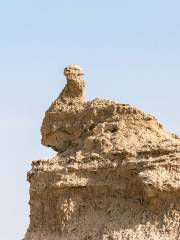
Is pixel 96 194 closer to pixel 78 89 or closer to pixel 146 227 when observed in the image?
pixel 146 227

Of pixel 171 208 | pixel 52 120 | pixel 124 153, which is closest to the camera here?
pixel 171 208

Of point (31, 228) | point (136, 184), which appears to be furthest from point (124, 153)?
point (31, 228)

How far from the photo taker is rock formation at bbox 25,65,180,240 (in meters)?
21.7

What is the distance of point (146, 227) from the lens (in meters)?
21.6

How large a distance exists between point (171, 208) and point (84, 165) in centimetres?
325

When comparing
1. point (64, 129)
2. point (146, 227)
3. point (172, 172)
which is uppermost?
point (64, 129)

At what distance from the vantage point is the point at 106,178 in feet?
76.5

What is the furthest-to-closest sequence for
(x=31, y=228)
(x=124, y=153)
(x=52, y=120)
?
(x=52, y=120) → (x=31, y=228) → (x=124, y=153)

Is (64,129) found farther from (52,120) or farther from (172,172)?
(172,172)

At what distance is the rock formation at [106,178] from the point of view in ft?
71.3

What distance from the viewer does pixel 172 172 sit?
856 inches

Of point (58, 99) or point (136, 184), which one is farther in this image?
point (58, 99)

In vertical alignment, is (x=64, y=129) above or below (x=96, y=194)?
above

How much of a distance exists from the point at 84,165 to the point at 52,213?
1782mm
